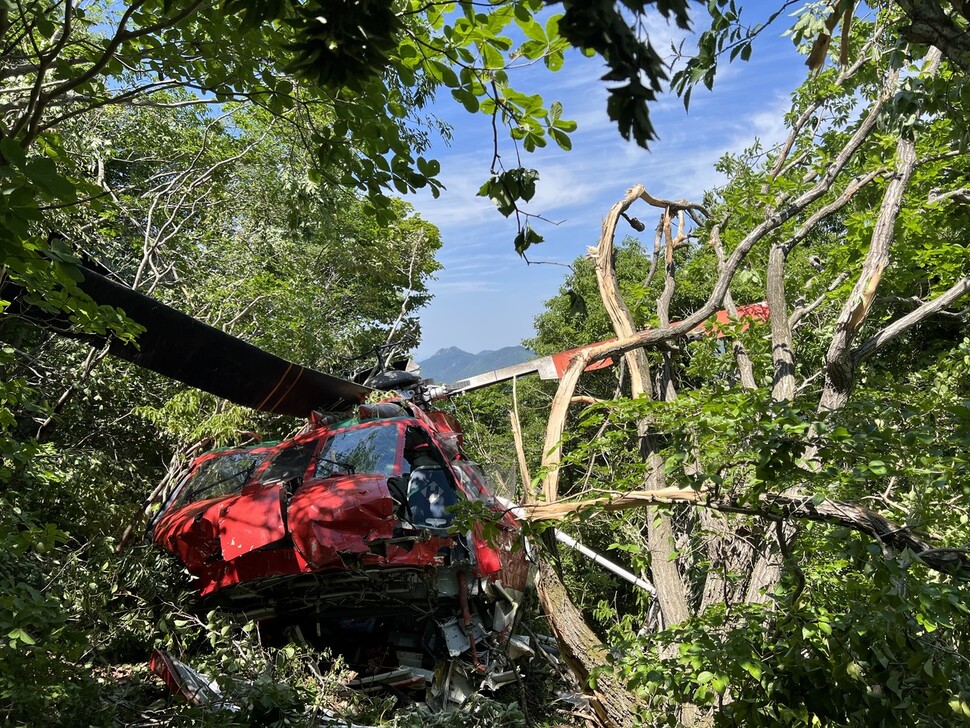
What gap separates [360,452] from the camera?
19.6ft

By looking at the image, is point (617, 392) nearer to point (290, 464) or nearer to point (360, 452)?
point (360, 452)

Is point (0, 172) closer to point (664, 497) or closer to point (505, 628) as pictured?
point (664, 497)

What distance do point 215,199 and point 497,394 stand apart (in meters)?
8.83

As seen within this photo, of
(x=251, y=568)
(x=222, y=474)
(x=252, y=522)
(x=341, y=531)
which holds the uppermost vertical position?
(x=222, y=474)

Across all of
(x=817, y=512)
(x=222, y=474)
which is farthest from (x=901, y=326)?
(x=222, y=474)

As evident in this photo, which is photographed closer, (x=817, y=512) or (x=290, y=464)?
(x=817, y=512)

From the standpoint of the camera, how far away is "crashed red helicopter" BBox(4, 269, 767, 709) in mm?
4918

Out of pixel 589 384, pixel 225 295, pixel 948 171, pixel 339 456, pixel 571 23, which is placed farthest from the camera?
pixel 589 384

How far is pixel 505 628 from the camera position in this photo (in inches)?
256

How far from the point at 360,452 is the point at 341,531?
113 cm

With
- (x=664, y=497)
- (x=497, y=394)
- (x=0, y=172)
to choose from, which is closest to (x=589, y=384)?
(x=497, y=394)

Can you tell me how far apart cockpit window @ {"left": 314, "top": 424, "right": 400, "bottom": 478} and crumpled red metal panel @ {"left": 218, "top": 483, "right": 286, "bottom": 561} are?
664mm

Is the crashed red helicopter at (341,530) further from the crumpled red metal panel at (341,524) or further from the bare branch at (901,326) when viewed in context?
the bare branch at (901,326)

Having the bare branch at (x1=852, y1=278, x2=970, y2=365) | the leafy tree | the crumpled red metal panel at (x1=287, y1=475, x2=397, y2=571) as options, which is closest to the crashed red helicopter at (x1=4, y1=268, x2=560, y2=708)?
the crumpled red metal panel at (x1=287, y1=475, x2=397, y2=571)
